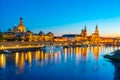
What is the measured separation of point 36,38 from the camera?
191250 millimetres

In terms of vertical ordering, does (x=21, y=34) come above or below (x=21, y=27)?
below

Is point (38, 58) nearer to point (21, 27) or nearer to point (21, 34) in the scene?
point (21, 34)

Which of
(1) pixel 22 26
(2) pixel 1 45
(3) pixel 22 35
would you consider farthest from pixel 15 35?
Answer: (2) pixel 1 45

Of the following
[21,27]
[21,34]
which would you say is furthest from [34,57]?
[21,27]

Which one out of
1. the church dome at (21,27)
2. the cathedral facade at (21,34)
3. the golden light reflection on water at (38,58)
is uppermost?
the church dome at (21,27)

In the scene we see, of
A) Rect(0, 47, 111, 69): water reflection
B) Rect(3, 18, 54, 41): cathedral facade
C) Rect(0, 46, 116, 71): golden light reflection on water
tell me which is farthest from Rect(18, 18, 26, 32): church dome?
Rect(0, 46, 116, 71): golden light reflection on water

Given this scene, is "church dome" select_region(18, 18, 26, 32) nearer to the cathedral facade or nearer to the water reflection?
the cathedral facade

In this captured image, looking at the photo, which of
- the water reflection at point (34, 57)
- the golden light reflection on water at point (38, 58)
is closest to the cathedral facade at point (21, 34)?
the water reflection at point (34, 57)

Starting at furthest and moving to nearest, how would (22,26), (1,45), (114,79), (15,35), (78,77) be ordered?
1. (22,26)
2. (15,35)
3. (1,45)
4. (78,77)
5. (114,79)

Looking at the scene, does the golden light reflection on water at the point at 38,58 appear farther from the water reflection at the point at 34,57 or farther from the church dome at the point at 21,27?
the church dome at the point at 21,27

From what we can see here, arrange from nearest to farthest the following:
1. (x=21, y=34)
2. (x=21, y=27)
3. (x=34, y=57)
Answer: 1. (x=34, y=57)
2. (x=21, y=34)
3. (x=21, y=27)

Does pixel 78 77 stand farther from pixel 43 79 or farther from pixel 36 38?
pixel 36 38

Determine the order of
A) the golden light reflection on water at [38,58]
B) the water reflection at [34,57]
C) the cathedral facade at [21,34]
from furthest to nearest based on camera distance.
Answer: the cathedral facade at [21,34] → the water reflection at [34,57] → the golden light reflection on water at [38,58]

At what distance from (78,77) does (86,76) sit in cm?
162
